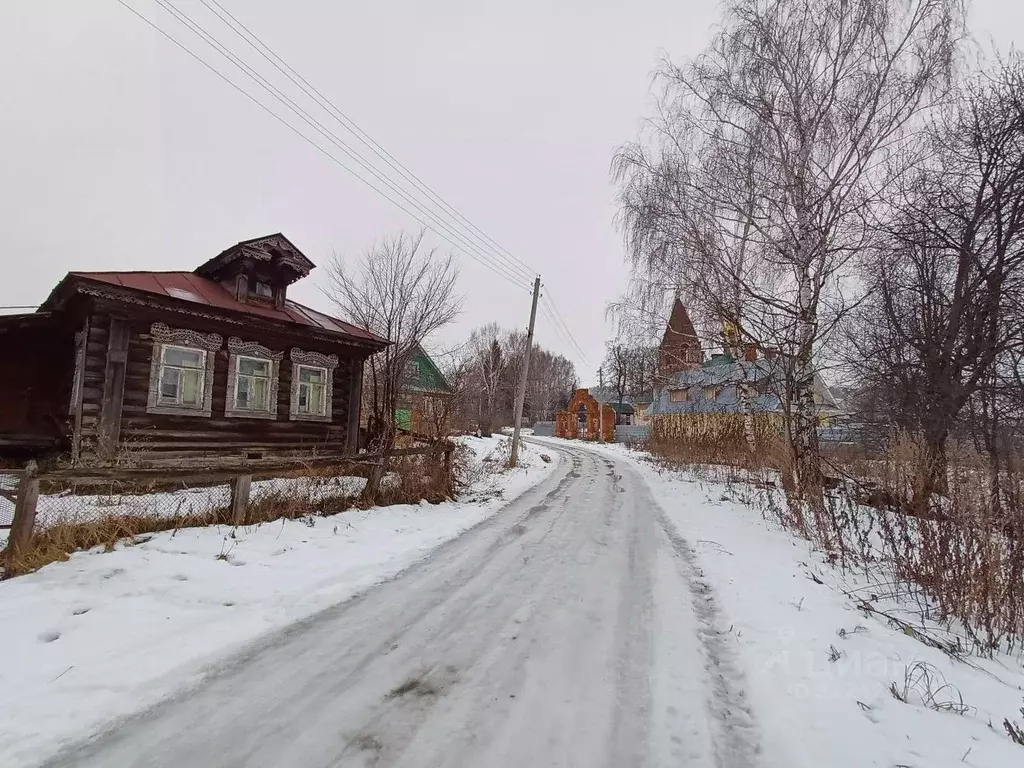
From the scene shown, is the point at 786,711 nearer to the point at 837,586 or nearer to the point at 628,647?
the point at 628,647

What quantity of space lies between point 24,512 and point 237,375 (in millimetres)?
6982

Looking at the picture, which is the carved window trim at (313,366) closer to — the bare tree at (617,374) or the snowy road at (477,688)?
the snowy road at (477,688)

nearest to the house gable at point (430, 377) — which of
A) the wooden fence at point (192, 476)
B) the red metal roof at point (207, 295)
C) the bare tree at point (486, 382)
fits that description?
the bare tree at point (486, 382)

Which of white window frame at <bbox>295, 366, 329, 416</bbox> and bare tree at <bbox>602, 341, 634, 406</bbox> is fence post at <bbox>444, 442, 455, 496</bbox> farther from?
bare tree at <bbox>602, 341, 634, 406</bbox>

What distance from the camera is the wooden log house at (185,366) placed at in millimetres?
9359

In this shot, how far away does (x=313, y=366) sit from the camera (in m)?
12.6

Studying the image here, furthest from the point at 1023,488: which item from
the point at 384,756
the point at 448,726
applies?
the point at 384,756

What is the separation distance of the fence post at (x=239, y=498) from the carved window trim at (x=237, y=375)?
549cm

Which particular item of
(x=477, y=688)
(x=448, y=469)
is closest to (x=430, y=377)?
(x=448, y=469)

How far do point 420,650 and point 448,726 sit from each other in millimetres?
939

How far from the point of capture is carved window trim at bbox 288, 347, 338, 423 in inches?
480

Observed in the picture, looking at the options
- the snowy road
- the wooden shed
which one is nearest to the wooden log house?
the snowy road

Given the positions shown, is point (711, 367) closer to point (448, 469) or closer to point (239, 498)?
point (448, 469)

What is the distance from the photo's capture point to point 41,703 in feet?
8.66
